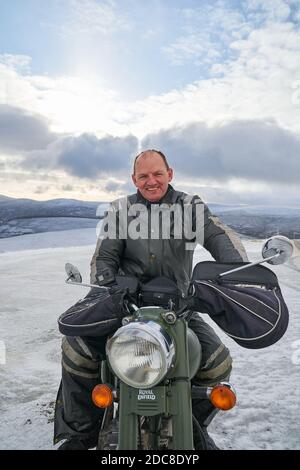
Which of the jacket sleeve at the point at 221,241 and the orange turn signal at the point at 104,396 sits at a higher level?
the jacket sleeve at the point at 221,241

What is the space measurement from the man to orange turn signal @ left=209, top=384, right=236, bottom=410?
1.75 feet

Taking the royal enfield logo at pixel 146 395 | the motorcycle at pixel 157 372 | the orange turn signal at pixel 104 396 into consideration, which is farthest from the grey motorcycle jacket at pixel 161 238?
the royal enfield logo at pixel 146 395

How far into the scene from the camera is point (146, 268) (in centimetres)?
299

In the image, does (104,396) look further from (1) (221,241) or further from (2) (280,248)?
(1) (221,241)

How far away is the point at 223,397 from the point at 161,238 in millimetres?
1255

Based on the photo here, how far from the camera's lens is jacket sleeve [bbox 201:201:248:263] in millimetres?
2814

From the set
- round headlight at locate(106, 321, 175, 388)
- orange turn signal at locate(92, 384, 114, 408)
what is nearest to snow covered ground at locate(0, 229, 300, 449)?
orange turn signal at locate(92, 384, 114, 408)

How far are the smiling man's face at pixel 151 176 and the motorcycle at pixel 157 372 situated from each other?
115cm

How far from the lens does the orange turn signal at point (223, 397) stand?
6.69 ft

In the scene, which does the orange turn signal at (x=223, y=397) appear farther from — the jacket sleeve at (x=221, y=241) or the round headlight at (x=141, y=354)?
the jacket sleeve at (x=221, y=241)

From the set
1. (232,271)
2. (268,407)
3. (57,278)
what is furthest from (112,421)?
(57,278)

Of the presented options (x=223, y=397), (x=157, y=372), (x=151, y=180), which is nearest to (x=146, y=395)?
(x=157, y=372)
